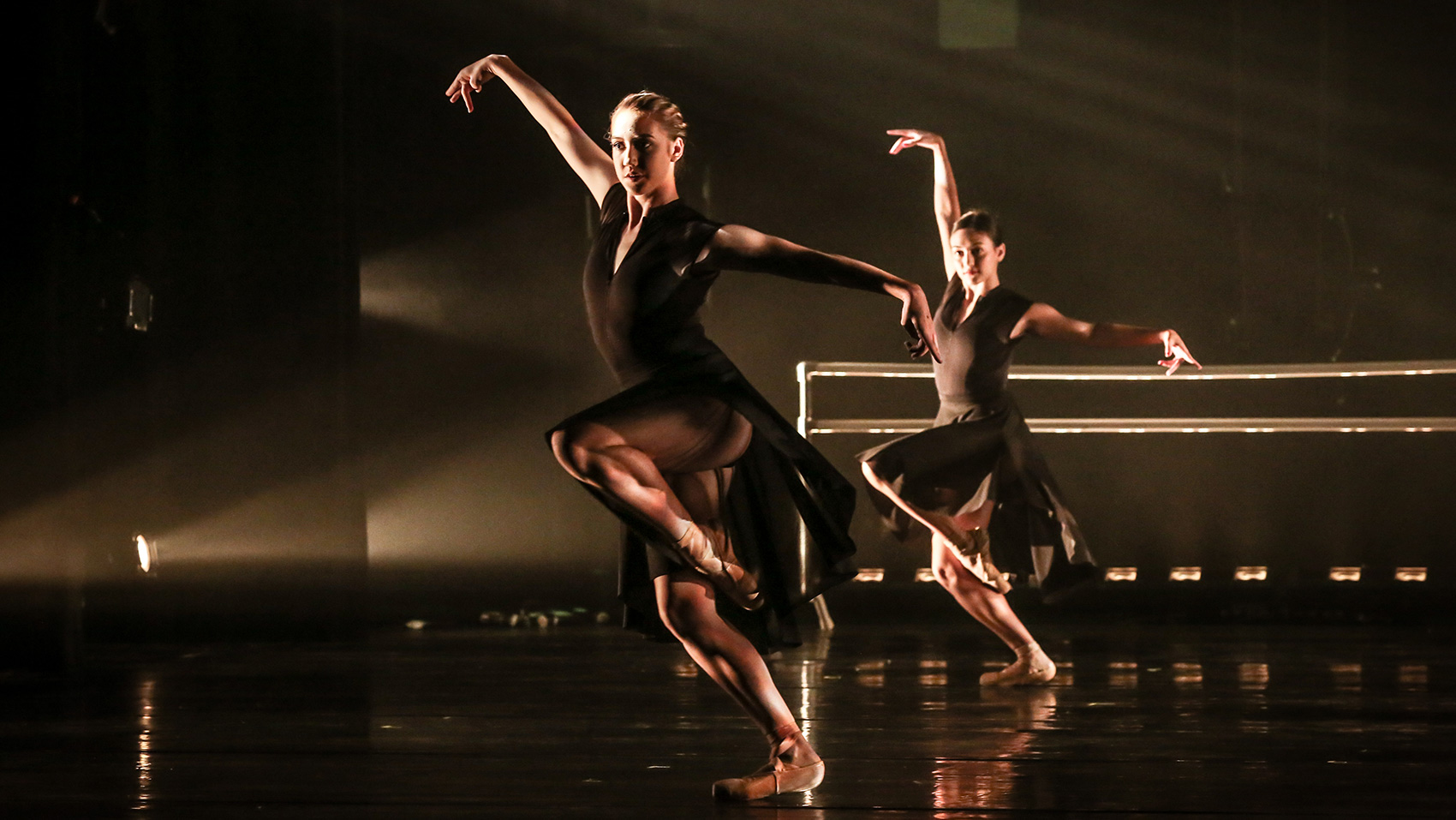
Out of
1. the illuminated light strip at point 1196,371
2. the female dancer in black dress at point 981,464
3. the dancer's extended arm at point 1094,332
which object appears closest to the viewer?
the dancer's extended arm at point 1094,332

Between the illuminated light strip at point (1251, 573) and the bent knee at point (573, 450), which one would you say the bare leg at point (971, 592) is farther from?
the illuminated light strip at point (1251, 573)

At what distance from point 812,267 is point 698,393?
0.87 ft

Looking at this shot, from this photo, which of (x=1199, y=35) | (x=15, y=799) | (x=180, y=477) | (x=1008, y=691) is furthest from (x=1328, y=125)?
(x=15, y=799)

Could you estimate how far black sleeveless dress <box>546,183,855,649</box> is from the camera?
7.67 ft

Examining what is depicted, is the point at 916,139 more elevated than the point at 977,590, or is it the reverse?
the point at 916,139

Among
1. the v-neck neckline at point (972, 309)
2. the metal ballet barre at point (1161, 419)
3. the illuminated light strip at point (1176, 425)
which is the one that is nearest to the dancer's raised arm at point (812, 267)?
the v-neck neckline at point (972, 309)

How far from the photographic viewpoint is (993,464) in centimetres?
407

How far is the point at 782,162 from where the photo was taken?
6164 mm

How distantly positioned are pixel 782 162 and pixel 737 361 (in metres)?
0.82

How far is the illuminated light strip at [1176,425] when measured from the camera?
562 cm

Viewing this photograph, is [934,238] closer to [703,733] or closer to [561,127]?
[703,733]

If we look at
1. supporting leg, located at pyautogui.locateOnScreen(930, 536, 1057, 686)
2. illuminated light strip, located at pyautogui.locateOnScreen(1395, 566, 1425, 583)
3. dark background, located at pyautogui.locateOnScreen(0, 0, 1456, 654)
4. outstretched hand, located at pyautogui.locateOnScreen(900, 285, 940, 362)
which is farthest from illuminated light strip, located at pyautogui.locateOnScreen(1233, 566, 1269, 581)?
outstretched hand, located at pyautogui.locateOnScreen(900, 285, 940, 362)

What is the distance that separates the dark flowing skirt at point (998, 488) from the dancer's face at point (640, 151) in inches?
66.3

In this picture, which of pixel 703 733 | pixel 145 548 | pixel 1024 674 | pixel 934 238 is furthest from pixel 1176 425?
pixel 145 548
